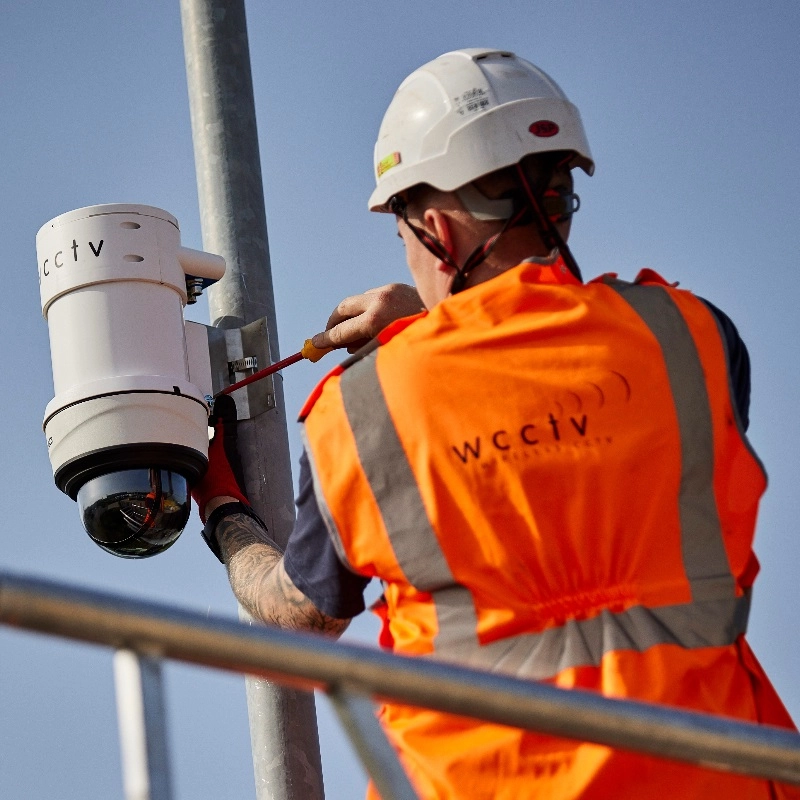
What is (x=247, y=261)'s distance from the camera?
3.78m

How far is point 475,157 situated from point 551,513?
67 cm

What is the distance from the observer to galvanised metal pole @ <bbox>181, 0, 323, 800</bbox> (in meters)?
3.50

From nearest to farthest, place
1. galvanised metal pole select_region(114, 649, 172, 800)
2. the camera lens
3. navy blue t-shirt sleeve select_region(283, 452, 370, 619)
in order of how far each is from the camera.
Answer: galvanised metal pole select_region(114, 649, 172, 800), navy blue t-shirt sleeve select_region(283, 452, 370, 619), the camera lens

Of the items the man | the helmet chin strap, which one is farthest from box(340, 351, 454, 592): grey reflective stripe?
the helmet chin strap

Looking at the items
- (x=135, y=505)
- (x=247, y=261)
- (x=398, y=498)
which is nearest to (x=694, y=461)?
(x=398, y=498)

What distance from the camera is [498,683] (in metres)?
1.37

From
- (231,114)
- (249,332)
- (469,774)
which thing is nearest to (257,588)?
(469,774)

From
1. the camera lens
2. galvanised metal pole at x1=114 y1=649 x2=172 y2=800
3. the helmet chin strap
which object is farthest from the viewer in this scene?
the camera lens

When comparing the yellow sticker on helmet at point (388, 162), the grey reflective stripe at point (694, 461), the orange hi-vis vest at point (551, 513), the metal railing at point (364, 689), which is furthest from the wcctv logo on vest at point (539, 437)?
the metal railing at point (364, 689)

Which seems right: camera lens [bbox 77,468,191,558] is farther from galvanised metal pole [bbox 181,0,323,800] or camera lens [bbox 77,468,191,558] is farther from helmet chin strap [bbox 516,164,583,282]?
helmet chin strap [bbox 516,164,583,282]

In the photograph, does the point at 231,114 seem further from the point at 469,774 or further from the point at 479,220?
the point at 469,774

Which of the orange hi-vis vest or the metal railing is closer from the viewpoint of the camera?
the metal railing

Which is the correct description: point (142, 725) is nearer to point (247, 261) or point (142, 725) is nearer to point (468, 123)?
point (468, 123)

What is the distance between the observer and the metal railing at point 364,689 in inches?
48.8
